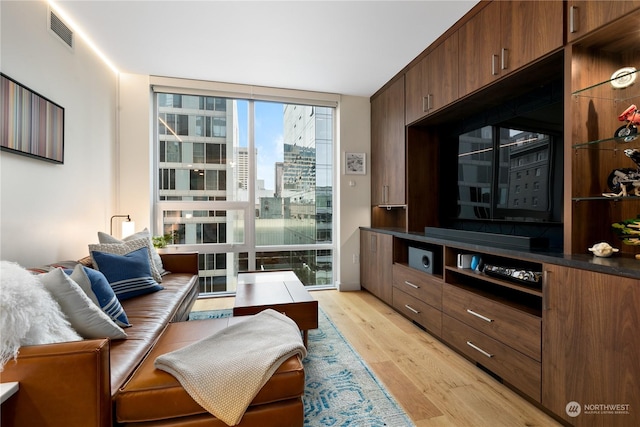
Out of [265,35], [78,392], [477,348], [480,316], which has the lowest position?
[477,348]

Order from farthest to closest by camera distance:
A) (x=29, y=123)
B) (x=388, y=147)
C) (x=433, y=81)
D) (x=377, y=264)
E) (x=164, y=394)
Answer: (x=388, y=147) → (x=377, y=264) → (x=433, y=81) → (x=29, y=123) → (x=164, y=394)

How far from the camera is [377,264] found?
3.53m

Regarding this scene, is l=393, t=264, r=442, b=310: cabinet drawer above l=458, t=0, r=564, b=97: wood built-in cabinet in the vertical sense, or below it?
below

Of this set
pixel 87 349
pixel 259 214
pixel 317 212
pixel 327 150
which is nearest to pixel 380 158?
pixel 327 150

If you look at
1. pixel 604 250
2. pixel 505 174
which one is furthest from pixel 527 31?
pixel 604 250

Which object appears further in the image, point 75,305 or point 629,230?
point 629,230

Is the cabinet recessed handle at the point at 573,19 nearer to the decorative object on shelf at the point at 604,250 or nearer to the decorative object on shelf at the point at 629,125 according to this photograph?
the decorative object on shelf at the point at 629,125

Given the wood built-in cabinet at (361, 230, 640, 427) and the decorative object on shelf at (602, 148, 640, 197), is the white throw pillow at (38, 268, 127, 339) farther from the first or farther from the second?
the decorative object on shelf at (602, 148, 640, 197)

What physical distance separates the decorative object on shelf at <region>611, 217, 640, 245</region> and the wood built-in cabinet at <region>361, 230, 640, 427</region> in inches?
14.3

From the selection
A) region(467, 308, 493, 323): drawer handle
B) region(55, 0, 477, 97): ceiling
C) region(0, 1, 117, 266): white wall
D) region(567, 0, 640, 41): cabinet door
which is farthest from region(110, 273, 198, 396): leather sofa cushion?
region(567, 0, 640, 41): cabinet door

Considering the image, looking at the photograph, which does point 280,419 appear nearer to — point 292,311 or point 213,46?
point 292,311

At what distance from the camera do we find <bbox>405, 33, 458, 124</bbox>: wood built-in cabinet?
8.24ft

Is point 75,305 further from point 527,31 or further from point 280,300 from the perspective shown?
point 527,31

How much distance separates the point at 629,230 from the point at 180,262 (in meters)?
3.34
